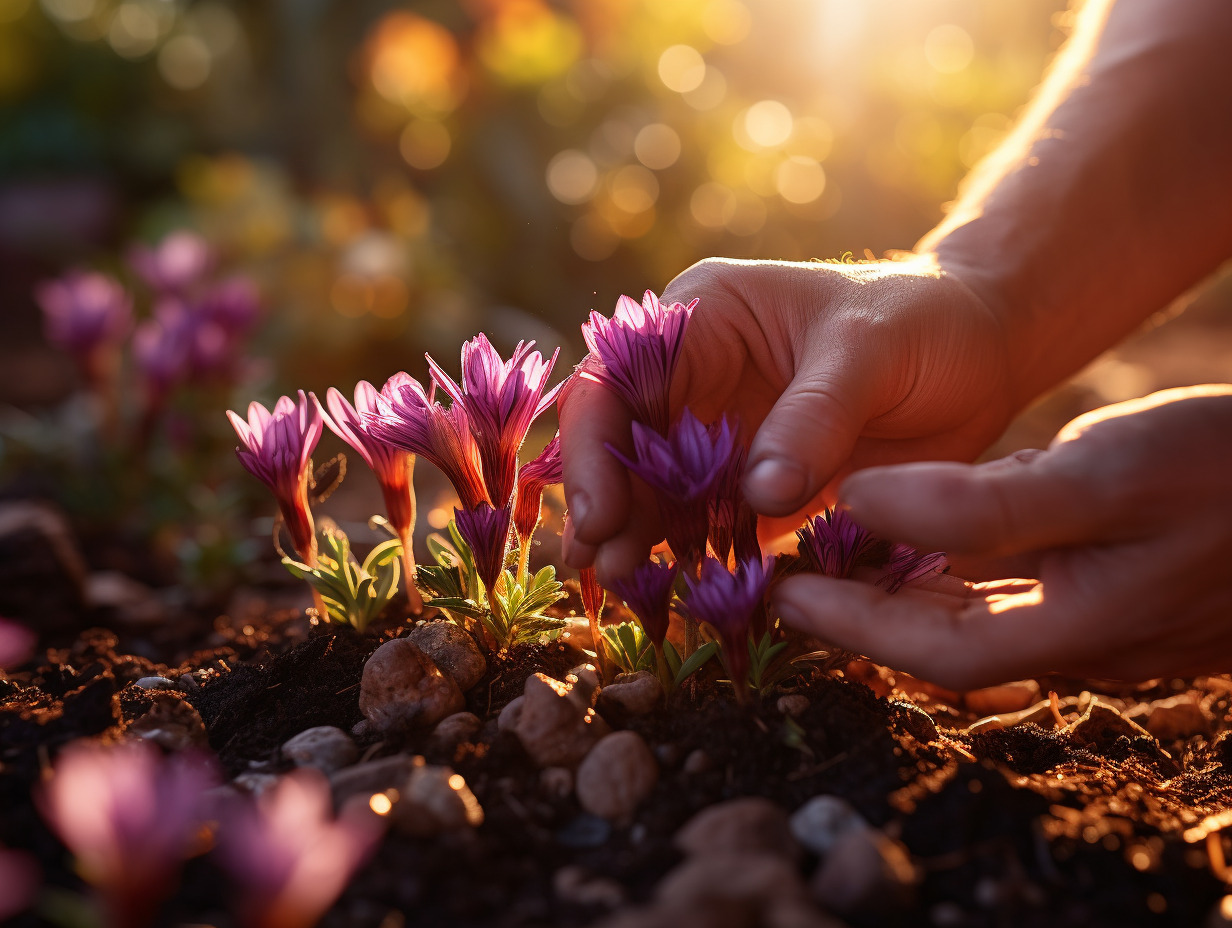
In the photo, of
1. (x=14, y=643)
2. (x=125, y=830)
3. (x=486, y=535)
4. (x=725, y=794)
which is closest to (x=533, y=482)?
(x=486, y=535)

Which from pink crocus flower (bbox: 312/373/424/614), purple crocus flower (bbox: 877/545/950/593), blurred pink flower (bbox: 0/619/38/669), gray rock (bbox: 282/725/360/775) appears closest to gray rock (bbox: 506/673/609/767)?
gray rock (bbox: 282/725/360/775)

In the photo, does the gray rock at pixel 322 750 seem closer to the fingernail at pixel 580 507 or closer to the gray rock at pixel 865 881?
the fingernail at pixel 580 507

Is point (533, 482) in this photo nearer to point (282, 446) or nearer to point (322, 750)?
point (282, 446)

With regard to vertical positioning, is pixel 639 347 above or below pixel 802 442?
above

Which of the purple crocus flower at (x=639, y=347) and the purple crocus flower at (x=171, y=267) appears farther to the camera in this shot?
the purple crocus flower at (x=171, y=267)

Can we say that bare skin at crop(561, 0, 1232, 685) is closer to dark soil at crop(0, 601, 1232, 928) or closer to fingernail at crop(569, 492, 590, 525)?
fingernail at crop(569, 492, 590, 525)

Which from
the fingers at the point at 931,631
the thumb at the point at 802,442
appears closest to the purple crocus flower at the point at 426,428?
the thumb at the point at 802,442

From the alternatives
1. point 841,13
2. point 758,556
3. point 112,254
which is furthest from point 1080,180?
point 112,254

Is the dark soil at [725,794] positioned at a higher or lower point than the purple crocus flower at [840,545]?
lower
